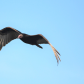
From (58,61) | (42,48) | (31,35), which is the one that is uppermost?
(31,35)

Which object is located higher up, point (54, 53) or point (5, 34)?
point (5, 34)

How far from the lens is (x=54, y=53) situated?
764 cm

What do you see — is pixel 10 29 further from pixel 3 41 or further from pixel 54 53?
pixel 54 53

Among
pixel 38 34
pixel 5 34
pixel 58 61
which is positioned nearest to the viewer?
pixel 58 61

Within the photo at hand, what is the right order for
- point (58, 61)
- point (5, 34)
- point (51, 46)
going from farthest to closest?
point (5, 34)
point (51, 46)
point (58, 61)

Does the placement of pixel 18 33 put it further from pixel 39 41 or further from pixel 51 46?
pixel 51 46

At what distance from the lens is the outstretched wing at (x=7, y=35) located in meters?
9.51

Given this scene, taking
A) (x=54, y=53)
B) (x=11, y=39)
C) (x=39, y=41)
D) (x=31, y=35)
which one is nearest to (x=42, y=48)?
(x=39, y=41)

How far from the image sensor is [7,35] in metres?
9.75

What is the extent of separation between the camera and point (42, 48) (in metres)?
10.3

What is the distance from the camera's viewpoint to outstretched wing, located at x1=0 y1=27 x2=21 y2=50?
951 centimetres

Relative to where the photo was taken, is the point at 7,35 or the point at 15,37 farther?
the point at 15,37

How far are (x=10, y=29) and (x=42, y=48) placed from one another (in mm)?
A: 2358

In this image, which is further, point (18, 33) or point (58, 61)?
point (18, 33)
